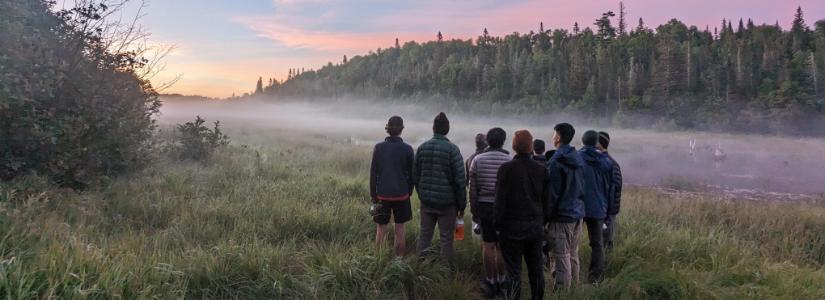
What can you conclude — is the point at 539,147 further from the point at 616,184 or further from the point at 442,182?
the point at 442,182

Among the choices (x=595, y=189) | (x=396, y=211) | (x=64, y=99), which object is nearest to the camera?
(x=595, y=189)

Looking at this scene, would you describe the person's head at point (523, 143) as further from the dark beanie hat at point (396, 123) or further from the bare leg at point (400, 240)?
the bare leg at point (400, 240)

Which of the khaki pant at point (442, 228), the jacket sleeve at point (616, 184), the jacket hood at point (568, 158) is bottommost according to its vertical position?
the khaki pant at point (442, 228)

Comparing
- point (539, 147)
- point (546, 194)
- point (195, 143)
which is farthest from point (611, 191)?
point (195, 143)

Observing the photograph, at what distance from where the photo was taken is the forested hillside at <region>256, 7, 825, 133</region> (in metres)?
70.0

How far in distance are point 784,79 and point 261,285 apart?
3681 inches

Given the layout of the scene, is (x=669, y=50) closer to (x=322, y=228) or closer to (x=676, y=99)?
(x=676, y=99)

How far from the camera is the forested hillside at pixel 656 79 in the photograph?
70.0 m

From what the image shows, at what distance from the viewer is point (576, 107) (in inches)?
3253

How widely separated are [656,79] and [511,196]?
8719cm

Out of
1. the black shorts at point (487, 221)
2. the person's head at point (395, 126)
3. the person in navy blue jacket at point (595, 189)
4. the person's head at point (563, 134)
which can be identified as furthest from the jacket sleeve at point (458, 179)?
the person in navy blue jacket at point (595, 189)

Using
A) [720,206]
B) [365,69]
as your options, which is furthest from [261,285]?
[365,69]

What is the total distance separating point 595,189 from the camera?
5273 mm

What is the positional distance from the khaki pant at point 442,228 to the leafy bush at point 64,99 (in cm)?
493
